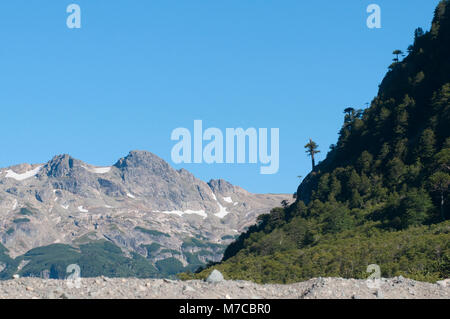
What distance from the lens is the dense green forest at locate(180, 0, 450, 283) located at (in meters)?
98.1

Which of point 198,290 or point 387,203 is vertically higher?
point 387,203

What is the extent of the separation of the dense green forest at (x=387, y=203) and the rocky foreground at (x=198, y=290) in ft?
119

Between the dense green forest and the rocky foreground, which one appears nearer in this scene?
the rocky foreground

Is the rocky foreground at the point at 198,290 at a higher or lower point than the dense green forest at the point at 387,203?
lower

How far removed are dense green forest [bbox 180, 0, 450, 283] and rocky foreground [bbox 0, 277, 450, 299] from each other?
3623cm

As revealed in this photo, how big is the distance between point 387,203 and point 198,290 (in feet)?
391

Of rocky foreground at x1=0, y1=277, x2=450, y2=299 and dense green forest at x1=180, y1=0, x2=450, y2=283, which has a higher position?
dense green forest at x1=180, y1=0, x2=450, y2=283

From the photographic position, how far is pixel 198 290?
31.4 metres

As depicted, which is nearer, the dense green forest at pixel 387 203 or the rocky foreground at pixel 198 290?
the rocky foreground at pixel 198 290

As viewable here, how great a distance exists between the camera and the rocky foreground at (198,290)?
29688mm

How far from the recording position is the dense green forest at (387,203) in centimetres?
9806

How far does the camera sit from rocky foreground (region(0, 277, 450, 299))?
29.7 metres
